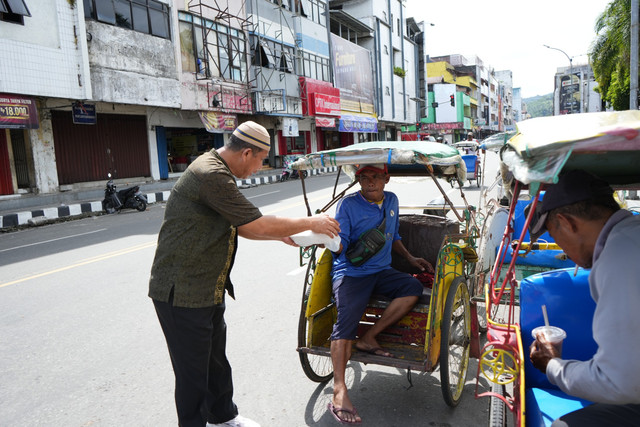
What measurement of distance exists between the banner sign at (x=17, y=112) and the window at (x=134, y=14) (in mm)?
3709

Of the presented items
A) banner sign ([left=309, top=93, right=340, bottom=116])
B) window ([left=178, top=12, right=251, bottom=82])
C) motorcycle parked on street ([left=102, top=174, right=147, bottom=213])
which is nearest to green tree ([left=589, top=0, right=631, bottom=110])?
banner sign ([left=309, top=93, right=340, bottom=116])

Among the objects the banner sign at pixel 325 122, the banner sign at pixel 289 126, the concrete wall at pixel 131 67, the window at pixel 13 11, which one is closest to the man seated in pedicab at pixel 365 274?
the window at pixel 13 11

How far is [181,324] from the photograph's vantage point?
2.61 metres

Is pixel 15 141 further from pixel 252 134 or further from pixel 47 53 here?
pixel 252 134

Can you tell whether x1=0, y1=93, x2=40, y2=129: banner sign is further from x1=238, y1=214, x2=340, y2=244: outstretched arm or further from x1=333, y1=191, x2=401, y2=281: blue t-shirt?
x1=238, y1=214, x2=340, y2=244: outstretched arm

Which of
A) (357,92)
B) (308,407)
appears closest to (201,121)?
(357,92)

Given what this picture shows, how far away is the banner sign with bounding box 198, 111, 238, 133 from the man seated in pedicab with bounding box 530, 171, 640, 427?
2086 centimetres

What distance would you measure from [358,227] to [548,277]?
148 cm

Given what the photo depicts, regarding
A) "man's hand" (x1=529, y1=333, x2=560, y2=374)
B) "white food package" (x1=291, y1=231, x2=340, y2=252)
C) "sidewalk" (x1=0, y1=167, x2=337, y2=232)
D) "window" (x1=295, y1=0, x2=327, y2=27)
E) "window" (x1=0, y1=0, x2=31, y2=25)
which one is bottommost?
"sidewalk" (x1=0, y1=167, x2=337, y2=232)

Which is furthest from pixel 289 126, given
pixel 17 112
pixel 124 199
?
pixel 17 112

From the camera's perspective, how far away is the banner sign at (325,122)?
30472mm

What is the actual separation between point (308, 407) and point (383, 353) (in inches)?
24.6

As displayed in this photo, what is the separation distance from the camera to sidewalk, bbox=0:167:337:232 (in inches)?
514

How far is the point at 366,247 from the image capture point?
139 inches
